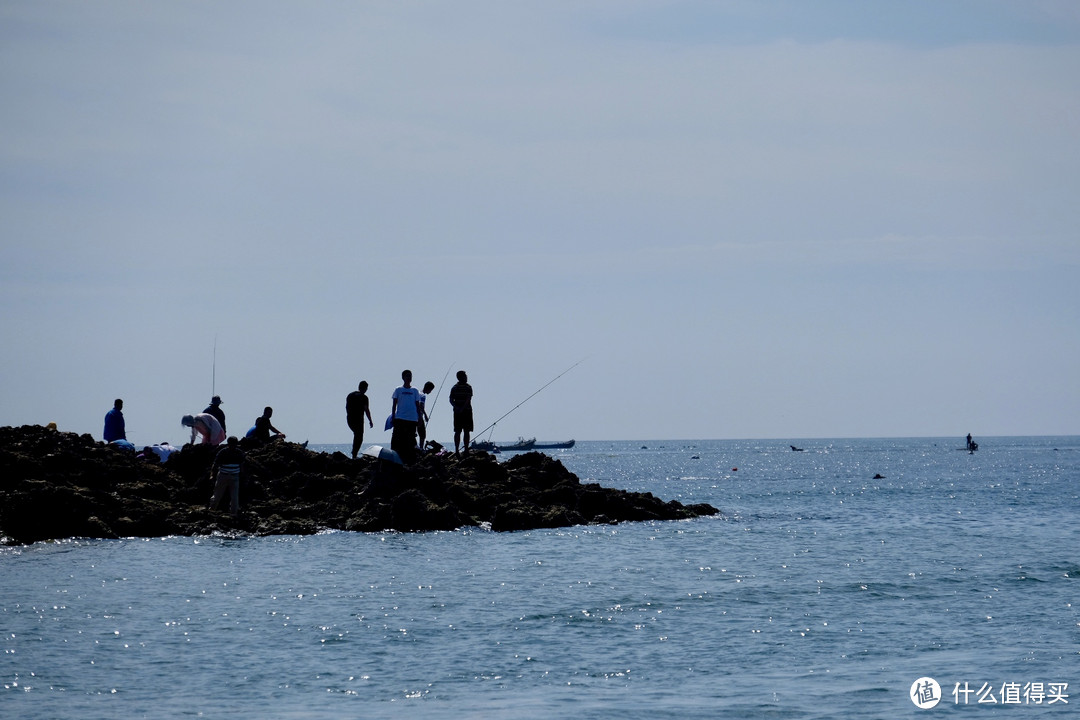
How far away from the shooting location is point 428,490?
27.1 meters

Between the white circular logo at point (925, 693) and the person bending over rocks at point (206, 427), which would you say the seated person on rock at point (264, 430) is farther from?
the white circular logo at point (925, 693)

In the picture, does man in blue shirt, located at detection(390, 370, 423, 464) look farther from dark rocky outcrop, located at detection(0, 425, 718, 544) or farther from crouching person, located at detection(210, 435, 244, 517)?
crouching person, located at detection(210, 435, 244, 517)

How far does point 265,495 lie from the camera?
2694 cm

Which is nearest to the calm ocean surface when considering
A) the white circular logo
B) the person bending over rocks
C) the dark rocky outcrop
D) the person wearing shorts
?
the white circular logo

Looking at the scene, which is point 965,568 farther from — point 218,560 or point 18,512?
point 18,512

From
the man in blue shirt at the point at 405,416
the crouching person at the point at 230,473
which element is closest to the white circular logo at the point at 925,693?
the man in blue shirt at the point at 405,416

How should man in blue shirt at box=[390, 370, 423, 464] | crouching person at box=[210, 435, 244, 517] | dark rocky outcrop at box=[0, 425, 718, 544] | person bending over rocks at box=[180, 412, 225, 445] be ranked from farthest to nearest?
person bending over rocks at box=[180, 412, 225, 445] → man in blue shirt at box=[390, 370, 423, 464] → crouching person at box=[210, 435, 244, 517] → dark rocky outcrop at box=[0, 425, 718, 544]

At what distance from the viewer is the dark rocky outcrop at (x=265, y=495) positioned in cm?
2328

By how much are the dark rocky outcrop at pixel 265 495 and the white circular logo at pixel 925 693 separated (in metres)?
14.8

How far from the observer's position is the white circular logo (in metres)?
11.7

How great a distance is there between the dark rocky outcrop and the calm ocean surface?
97 cm

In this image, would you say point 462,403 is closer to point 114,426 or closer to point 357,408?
point 357,408

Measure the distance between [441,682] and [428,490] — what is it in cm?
1485

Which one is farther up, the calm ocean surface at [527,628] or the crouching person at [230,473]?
the crouching person at [230,473]
